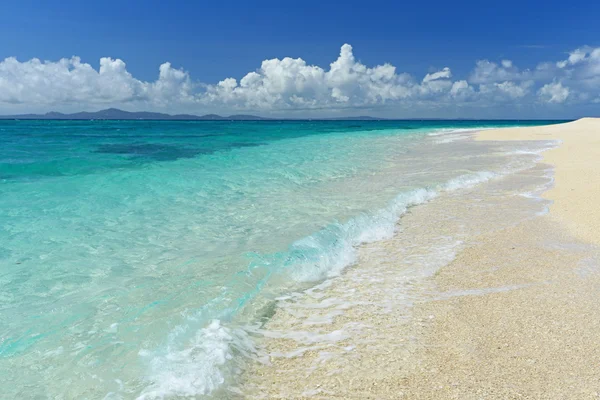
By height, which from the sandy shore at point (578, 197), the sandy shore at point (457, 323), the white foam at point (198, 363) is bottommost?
the white foam at point (198, 363)

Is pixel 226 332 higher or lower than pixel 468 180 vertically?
lower

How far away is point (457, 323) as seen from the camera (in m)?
4.52

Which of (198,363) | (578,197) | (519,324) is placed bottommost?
(198,363)

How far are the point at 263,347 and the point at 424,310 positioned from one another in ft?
6.40

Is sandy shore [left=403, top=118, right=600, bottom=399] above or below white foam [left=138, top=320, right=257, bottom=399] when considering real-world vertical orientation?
above

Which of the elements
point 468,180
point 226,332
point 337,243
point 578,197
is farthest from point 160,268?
point 468,180

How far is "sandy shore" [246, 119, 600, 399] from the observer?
3473 millimetres

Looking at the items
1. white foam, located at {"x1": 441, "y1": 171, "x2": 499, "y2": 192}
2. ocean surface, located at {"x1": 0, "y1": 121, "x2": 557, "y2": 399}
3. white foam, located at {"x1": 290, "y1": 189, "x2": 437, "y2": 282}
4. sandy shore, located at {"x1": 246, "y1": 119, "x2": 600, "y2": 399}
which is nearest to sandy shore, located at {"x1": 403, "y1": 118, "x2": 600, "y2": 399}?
sandy shore, located at {"x1": 246, "y1": 119, "x2": 600, "y2": 399}

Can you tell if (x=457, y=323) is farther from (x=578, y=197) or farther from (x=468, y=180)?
(x=468, y=180)

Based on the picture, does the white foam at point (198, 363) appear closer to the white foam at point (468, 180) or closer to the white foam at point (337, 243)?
the white foam at point (337, 243)

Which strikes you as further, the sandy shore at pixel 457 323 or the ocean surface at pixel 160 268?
the ocean surface at pixel 160 268

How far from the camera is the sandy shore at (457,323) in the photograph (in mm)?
3473

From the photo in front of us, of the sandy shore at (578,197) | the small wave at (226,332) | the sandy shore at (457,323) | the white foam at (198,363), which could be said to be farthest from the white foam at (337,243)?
the sandy shore at (578,197)

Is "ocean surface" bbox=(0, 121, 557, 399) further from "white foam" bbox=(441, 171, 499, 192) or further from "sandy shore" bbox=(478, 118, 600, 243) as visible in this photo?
"sandy shore" bbox=(478, 118, 600, 243)
